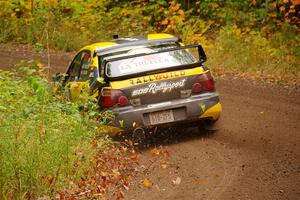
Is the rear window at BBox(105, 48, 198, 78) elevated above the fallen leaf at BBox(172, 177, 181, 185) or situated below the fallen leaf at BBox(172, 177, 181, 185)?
above

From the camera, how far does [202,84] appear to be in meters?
9.38

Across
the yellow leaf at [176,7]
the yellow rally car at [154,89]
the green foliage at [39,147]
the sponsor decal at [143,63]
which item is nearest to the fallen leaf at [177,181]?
the green foliage at [39,147]

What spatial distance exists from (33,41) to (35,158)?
58.3ft

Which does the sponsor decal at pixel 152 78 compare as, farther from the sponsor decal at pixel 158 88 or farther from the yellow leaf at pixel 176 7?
the yellow leaf at pixel 176 7

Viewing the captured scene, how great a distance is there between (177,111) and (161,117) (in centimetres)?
25

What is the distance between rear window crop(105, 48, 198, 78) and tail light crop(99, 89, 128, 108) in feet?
0.81

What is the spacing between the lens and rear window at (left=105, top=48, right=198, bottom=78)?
30.5ft

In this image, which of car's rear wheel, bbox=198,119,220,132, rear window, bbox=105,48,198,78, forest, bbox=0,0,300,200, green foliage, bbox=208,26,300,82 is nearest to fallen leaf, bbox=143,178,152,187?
forest, bbox=0,0,300,200

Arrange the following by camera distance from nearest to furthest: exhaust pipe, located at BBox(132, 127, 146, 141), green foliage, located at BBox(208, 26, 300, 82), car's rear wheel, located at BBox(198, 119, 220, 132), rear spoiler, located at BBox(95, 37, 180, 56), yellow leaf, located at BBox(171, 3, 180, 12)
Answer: exhaust pipe, located at BBox(132, 127, 146, 141), car's rear wheel, located at BBox(198, 119, 220, 132), rear spoiler, located at BBox(95, 37, 180, 56), green foliage, located at BBox(208, 26, 300, 82), yellow leaf, located at BBox(171, 3, 180, 12)

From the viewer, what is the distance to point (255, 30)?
20.5 m

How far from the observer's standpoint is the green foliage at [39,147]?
6.21 metres

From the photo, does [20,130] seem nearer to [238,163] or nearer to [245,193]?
[245,193]

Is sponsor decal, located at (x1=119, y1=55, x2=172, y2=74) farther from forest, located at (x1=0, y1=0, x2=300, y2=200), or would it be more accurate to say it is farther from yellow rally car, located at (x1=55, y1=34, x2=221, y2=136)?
forest, located at (x1=0, y1=0, x2=300, y2=200)

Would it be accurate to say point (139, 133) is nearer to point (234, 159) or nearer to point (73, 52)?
point (234, 159)
